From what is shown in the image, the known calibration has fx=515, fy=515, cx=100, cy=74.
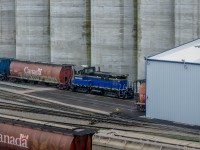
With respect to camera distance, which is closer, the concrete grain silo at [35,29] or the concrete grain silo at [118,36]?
→ the concrete grain silo at [118,36]

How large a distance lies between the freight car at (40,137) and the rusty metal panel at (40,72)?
81.5 feet

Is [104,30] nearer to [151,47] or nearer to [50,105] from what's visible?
[151,47]

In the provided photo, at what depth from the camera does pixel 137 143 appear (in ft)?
73.7

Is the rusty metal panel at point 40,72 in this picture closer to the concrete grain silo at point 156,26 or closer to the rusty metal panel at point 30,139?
the concrete grain silo at point 156,26

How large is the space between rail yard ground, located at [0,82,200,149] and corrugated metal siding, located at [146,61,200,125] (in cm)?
89

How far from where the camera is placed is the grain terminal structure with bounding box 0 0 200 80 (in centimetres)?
4803

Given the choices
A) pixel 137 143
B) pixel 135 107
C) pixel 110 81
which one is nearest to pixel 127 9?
pixel 110 81

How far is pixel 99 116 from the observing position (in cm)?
3862

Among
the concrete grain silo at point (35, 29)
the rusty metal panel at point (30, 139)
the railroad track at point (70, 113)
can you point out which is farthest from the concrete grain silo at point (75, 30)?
the rusty metal panel at point (30, 139)

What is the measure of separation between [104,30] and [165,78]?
16261 mm

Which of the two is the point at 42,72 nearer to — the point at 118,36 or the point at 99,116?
the point at 118,36

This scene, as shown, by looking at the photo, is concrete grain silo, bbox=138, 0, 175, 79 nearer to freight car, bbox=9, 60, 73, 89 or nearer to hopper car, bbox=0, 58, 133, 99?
hopper car, bbox=0, 58, 133, 99

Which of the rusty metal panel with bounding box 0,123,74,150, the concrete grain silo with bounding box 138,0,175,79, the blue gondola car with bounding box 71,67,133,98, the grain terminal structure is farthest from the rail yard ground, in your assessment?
the concrete grain silo with bounding box 138,0,175,79

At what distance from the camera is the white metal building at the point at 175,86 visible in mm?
36188
